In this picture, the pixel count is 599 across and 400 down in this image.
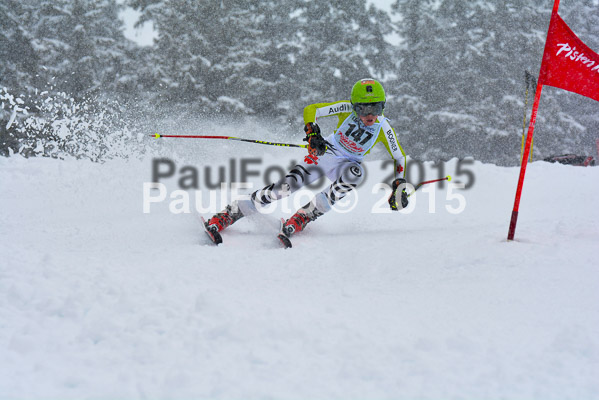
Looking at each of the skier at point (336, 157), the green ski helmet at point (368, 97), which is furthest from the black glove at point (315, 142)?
the green ski helmet at point (368, 97)

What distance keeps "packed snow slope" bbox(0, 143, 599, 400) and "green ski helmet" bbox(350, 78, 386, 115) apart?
148 centimetres

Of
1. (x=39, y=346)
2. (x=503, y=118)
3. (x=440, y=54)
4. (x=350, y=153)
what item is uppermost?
(x=440, y=54)

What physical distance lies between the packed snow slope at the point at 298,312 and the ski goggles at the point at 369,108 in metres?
1.44

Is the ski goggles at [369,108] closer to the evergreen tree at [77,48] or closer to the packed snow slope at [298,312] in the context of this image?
the packed snow slope at [298,312]

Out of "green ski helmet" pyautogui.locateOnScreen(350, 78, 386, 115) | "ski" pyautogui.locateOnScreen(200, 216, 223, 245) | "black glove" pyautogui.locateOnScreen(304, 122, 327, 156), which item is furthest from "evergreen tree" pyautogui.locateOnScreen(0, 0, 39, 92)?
"green ski helmet" pyautogui.locateOnScreen(350, 78, 386, 115)

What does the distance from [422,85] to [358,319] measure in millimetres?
Answer: 20688

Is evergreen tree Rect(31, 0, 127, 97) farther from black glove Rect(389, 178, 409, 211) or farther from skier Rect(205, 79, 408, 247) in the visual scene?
black glove Rect(389, 178, 409, 211)

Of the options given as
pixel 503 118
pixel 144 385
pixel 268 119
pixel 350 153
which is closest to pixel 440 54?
pixel 503 118

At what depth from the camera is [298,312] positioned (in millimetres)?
2740

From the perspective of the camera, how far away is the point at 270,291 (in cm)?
321

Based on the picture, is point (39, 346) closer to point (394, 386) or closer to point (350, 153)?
point (394, 386)

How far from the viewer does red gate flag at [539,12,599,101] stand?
176 inches

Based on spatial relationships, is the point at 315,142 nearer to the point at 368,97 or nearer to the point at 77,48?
the point at 368,97

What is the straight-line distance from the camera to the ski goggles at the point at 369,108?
5.15 metres
